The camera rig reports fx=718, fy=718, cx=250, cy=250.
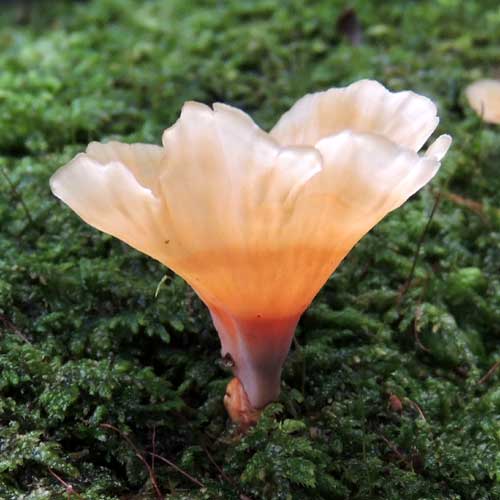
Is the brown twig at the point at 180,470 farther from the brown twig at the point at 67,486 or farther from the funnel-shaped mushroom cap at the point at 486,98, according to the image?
the funnel-shaped mushroom cap at the point at 486,98

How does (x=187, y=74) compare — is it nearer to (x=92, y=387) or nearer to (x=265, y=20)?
Answer: (x=265, y=20)

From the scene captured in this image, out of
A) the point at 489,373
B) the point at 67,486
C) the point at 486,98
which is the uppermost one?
the point at 486,98

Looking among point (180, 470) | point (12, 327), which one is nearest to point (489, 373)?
point (180, 470)

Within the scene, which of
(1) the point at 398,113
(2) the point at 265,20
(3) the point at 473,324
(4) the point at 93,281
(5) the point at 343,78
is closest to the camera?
(1) the point at 398,113

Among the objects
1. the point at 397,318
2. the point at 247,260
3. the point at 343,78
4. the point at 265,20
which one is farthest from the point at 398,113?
the point at 265,20

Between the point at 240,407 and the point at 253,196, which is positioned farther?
the point at 240,407

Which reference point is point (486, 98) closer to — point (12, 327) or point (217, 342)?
point (217, 342)
